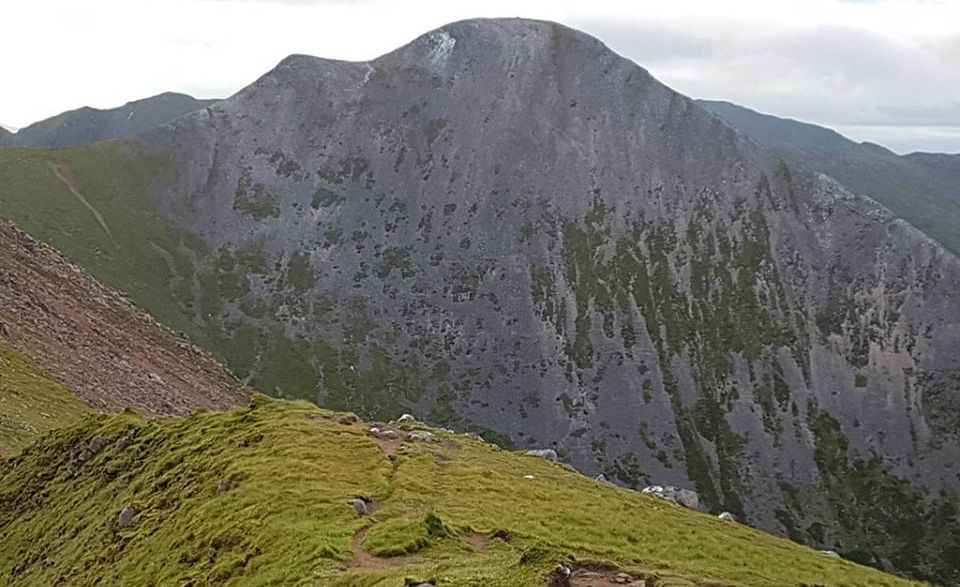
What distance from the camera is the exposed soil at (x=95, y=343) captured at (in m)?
74.4

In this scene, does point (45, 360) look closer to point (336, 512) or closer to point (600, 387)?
point (336, 512)

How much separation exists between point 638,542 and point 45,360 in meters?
56.4

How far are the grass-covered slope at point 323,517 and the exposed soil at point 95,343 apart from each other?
79.7 feet

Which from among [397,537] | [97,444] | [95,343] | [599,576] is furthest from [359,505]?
[95,343]

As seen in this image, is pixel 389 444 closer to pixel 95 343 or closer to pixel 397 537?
pixel 397 537

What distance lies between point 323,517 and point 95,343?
5822 cm

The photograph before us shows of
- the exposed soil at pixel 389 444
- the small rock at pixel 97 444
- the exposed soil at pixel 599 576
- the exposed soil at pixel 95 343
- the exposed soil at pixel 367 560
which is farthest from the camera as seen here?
the exposed soil at pixel 95 343

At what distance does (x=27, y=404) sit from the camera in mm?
62312

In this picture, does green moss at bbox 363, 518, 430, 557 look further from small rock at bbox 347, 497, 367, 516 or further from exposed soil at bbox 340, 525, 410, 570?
small rock at bbox 347, 497, 367, 516

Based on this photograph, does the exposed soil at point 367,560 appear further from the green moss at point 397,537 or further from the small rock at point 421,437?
the small rock at point 421,437

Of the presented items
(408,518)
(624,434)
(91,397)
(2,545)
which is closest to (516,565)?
(408,518)

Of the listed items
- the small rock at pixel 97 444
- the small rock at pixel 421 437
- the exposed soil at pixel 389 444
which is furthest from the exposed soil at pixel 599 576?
the small rock at pixel 97 444

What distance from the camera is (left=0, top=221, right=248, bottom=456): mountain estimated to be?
211 ft

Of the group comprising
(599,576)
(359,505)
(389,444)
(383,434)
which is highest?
(599,576)
